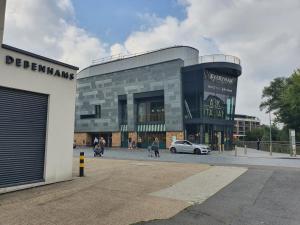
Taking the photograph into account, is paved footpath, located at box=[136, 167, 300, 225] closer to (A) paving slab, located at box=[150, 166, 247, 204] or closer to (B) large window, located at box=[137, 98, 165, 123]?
(A) paving slab, located at box=[150, 166, 247, 204]

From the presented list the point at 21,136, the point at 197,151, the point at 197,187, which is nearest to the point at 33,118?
the point at 21,136

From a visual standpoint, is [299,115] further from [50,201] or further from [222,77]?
[50,201]

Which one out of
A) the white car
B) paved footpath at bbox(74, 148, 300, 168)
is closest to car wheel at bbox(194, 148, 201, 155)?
the white car

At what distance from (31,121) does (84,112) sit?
142ft

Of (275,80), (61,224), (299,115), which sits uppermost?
(275,80)

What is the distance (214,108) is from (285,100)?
1359cm

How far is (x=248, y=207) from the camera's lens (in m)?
7.00

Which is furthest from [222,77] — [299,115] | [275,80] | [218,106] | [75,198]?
[75,198]

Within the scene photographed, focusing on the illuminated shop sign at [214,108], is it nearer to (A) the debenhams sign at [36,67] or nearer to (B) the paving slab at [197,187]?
(B) the paving slab at [197,187]

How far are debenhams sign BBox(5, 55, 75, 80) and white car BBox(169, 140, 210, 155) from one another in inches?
Answer: 823

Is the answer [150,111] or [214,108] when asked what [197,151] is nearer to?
[214,108]

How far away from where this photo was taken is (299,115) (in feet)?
146

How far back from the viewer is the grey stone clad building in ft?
127

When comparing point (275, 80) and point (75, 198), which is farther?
point (275, 80)
